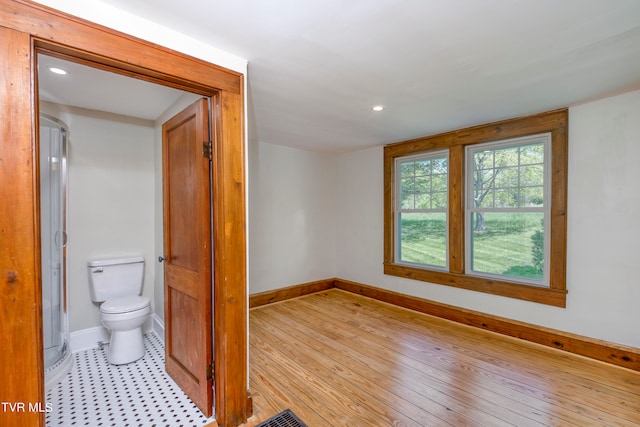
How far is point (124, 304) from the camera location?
2.56 metres

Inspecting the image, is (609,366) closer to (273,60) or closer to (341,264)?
(341,264)

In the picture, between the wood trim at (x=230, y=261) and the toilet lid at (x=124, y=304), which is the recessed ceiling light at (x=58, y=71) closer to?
the wood trim at (x=230, y=261)

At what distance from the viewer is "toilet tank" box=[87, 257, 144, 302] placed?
273cm

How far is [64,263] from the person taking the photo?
263cm

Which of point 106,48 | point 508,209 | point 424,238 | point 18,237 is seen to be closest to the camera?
point 18,237

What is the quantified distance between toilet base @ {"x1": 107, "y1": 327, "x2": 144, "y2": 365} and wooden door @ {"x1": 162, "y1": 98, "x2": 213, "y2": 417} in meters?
0.48

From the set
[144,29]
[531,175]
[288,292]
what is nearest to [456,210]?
[531,175]

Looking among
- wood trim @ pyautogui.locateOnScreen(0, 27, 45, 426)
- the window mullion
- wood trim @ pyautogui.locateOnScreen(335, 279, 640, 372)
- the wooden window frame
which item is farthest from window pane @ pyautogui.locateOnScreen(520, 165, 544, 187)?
wood trim @ pyautogui.locateOnScreen(0, 27, 45, 426)

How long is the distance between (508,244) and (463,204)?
638mm

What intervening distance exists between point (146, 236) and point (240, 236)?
6.31 ft

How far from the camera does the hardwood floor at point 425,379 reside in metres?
1.89

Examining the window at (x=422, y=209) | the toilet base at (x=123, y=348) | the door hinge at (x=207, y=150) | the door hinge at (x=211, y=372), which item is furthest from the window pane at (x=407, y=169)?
the toilet base at (x=123, y=348)

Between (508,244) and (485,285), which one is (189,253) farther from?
(508,244)

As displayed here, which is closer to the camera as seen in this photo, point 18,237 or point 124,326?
→ point 18,237
